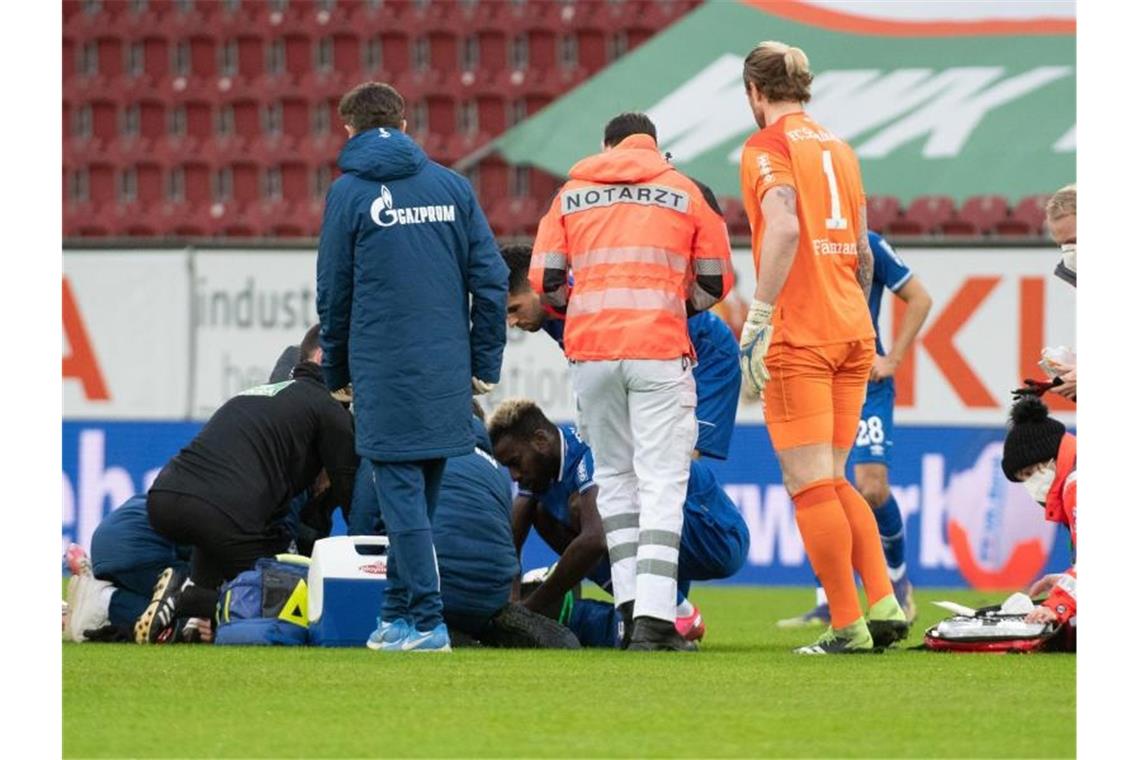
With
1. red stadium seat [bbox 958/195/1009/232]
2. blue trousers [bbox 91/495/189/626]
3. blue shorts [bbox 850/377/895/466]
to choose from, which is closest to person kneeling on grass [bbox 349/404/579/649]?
blue trousers [bbox 91/495/189/626]

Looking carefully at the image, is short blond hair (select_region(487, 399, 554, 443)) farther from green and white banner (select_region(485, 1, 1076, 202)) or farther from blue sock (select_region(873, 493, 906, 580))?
green and white banner (select_region(485, 1, 1076, 202))

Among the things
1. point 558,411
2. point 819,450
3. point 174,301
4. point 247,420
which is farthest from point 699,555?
point 174,301

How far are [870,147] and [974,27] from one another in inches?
75.0

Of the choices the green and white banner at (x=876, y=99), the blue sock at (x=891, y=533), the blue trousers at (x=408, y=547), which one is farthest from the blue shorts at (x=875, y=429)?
the green and white banner at (x=876, y=99)

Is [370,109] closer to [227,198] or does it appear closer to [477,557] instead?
[477,557]

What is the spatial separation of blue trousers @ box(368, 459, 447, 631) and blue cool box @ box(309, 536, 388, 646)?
157 millimetres

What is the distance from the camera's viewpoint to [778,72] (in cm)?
682

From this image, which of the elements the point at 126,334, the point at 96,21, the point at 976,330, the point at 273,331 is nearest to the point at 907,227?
the point at 976,330

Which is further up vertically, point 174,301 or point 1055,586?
point 174,301

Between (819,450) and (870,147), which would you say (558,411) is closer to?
(870,147)

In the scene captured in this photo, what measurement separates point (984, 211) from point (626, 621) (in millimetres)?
8695

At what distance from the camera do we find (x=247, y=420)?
7535 millimetres

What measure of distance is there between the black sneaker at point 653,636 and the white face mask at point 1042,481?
1.47 m

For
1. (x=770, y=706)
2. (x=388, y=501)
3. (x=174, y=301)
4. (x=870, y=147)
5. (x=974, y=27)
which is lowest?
(x=770, y=706)
